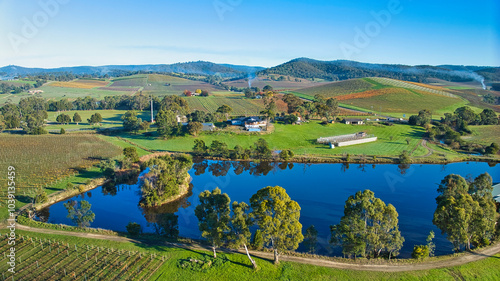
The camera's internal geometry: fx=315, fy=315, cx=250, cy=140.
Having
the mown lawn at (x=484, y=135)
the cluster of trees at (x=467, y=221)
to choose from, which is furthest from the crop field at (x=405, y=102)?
the cluster of trees at (x=467, y=221)

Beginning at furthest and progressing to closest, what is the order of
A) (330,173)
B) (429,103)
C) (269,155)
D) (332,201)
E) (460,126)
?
(429,103)
(460,126)
(269,155)
(330,173)
(332,201)

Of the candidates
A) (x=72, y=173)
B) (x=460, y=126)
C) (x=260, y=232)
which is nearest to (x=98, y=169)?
(x=72, y=173)

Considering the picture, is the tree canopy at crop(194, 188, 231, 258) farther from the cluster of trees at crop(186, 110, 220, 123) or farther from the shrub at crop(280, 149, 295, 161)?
the cluster of trees at crop(186, 110, 220, 123)

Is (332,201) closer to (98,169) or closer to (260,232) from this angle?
(260,232)

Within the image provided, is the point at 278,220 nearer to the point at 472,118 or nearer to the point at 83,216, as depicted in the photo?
the point at 83,216

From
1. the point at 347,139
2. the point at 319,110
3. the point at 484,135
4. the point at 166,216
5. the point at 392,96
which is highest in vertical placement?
the point at 392,96

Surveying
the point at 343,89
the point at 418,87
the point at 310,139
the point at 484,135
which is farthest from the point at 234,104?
the point at 418,87
